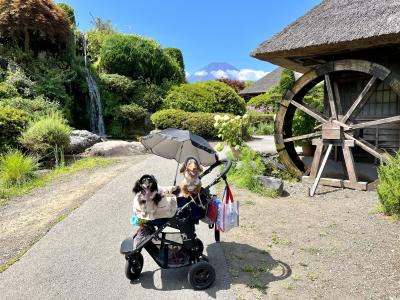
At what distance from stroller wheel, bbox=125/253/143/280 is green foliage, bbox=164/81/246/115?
42.6 feet

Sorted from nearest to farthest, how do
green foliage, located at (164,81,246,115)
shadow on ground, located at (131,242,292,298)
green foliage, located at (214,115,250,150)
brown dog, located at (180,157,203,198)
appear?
shadow on ground, located at (131,242,292,298) < brown dog, located at (180,157,203,198) < green foliage, located at (214,115,250,150) < green foliage, located at (164,81,246,115)

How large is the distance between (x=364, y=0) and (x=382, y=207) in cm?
439

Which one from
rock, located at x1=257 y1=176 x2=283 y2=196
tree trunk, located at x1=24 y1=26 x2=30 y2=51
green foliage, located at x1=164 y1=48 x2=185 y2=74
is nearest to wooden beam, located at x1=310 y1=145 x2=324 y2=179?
rock, located at x1=257 y1=176 x2=283 y2=196

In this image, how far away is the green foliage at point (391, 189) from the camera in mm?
5375

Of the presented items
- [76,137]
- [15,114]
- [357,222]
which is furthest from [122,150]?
[357,222]

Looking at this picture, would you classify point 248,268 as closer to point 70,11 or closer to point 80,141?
point 80,141

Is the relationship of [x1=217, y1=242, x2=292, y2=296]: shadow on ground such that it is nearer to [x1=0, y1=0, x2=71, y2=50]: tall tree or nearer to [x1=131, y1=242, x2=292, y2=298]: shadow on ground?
[x1=131, y1=242, x2=292, y2=298]: shadow on ground

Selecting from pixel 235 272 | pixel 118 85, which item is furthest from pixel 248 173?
pixel 118 85

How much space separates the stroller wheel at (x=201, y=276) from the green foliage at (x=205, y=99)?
1323cm

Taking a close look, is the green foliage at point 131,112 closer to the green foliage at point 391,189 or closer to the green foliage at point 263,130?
the green foliage at point 263,130

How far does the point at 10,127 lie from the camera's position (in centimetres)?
977

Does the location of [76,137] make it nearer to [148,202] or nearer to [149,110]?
[149,110]

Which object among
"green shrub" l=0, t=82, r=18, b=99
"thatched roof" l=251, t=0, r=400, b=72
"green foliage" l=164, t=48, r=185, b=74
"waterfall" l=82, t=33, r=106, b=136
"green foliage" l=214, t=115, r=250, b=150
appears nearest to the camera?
"thatched roof" l=251, t=0, r=400, b=72

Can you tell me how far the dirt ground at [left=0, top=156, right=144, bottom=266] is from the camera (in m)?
4.93
